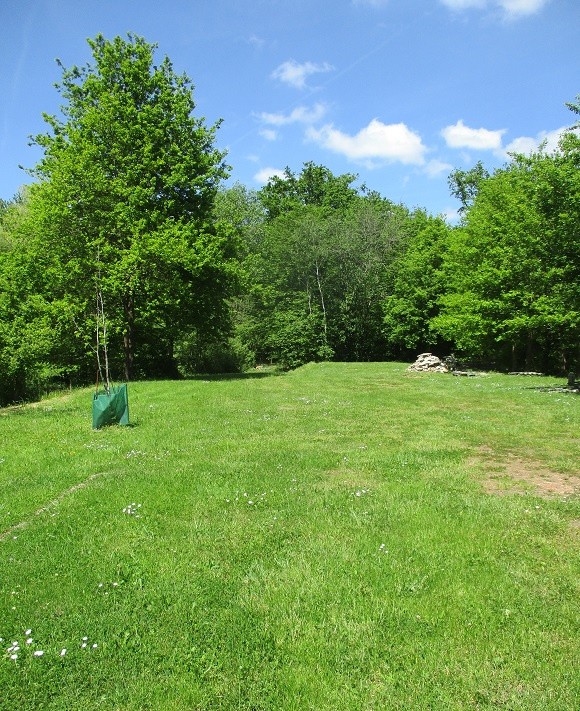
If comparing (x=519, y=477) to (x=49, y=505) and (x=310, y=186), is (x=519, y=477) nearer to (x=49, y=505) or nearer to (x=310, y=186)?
(x=49, y=505)

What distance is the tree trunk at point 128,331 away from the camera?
28078mm

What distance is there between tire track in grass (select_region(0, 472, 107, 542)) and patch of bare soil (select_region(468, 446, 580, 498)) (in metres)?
6.84

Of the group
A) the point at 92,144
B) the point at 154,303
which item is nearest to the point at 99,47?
the point at 92,144

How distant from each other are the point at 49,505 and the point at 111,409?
6149 millimetres

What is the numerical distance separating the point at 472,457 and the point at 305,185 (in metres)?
68.9

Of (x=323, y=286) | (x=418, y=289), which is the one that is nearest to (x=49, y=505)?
(x=418, y=289)

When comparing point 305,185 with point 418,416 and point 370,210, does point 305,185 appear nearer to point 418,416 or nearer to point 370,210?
point 370,210

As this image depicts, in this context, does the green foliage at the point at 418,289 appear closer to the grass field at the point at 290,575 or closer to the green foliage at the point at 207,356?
the green foliage at the point at 207,356

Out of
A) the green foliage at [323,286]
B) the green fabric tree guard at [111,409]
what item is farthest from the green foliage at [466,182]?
the green fabric tree guard at [111,409]

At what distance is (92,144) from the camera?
26516 millimetres

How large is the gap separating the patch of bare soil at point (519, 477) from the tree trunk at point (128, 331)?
857 inches

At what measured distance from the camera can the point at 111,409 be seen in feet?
45.4

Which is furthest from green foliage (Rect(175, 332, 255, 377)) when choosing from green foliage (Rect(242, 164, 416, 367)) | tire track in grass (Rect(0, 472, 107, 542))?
tire track in grass (Rect(0, 472, 107, 542))

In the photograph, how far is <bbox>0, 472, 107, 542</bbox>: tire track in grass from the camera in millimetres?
6930
